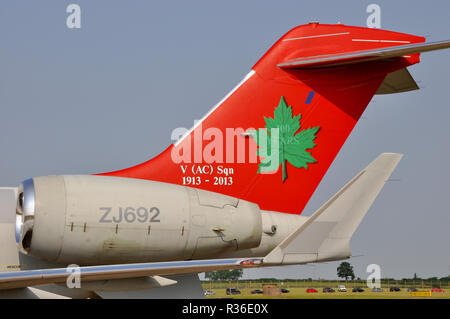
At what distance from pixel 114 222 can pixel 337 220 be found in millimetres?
2634

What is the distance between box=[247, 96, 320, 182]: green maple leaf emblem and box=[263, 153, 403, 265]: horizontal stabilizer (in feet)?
9.55

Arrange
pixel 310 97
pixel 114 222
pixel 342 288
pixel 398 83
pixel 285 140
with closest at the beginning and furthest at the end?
pixel 114 222 → pixel 285 140 → pixel 310 97 → pixel 398 83 → pixel 342 288

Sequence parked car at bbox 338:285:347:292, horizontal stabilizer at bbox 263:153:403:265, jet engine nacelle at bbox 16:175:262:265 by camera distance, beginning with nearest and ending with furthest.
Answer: horizontal stabilizer at bbox 263:153:403:265 < jet engine nacelle at bbox 16:175:262:265 < parked car at bbox 338:285:347:292

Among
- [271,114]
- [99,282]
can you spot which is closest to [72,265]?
[99,282]

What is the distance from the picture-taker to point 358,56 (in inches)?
398

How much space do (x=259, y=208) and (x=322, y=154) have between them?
1417mm

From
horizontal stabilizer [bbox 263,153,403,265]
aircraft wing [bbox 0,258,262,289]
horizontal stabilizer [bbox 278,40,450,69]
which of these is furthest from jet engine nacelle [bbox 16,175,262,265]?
horizontal stabilizer [bbox 278,40,450,69]

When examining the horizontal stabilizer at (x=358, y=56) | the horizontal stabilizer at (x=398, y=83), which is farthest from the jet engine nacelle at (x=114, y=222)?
the horizontal stabilizer at (x=398, y=83)

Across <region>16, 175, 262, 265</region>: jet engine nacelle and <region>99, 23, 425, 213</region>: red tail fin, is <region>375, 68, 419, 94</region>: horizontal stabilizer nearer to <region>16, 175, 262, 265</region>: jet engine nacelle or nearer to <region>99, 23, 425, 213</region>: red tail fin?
<region>99, 23, 425, 213</region>: red tail fin

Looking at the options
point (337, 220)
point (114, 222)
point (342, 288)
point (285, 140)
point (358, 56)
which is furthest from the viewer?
point (342, 288)

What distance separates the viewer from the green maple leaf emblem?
403 inches

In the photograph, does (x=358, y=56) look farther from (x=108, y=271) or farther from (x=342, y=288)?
(x=342, y=288)

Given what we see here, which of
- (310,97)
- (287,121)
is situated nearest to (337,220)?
(287,121)

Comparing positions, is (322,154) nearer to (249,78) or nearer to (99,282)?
(249,78)
